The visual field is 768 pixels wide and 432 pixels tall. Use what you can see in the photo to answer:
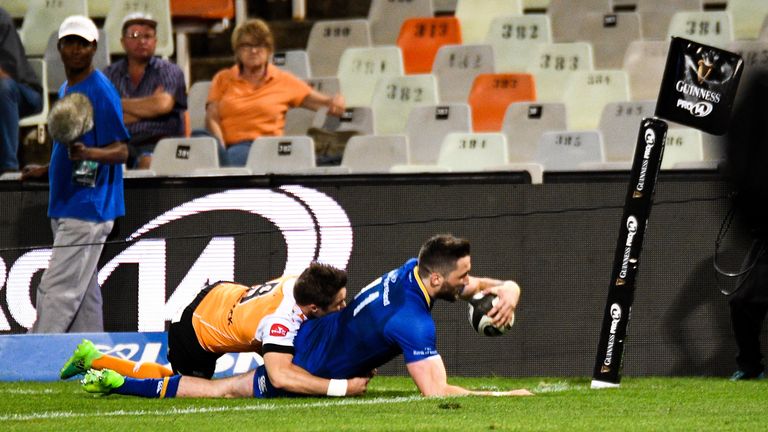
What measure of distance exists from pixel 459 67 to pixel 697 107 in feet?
18.4

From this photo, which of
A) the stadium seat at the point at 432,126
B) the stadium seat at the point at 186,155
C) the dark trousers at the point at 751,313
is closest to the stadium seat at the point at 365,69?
the stadium seat at the point at 432,126

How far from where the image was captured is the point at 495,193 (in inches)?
415

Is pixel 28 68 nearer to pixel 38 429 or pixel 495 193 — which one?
pixel 495 193

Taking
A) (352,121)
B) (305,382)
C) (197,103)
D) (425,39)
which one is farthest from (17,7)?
(305,382)

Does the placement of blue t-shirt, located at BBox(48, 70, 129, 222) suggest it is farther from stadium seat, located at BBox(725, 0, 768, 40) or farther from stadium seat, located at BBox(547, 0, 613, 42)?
stadium seat, located at BBox(725, 0, 768, 40)

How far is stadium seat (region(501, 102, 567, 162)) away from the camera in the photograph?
12.9m

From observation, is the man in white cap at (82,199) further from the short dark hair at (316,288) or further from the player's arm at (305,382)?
the player's arm at (305,382)

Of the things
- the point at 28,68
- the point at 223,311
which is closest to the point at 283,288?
the point at 223,311

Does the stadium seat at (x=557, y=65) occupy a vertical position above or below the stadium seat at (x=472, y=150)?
above

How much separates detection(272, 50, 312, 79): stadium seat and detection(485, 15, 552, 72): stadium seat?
73.4 inches

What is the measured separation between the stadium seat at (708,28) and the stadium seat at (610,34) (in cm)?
56

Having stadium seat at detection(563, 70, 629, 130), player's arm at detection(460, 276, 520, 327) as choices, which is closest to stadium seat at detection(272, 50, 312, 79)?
stadium seat at detection(563, 70, 629, 130)

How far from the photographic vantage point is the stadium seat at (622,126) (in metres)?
12.6

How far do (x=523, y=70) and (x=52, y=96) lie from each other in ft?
15.6
